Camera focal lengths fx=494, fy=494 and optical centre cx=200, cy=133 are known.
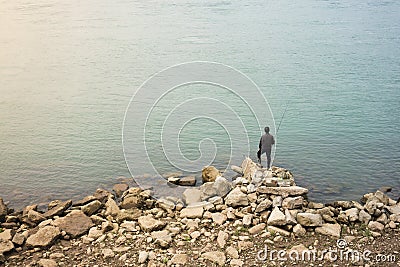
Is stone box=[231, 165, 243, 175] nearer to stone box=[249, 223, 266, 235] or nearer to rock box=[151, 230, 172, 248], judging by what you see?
stone box=[249, 223, 266, 235]

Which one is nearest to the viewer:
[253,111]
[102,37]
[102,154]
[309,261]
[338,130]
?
[309,261]

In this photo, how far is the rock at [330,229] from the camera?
281 inches

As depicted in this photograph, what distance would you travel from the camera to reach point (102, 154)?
11.5 meters

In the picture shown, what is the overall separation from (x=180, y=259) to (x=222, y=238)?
2.41 ft

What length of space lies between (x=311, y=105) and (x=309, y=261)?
829 centimetres

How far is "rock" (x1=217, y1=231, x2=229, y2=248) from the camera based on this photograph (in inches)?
272

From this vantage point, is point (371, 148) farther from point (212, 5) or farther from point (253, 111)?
point (212, 5)

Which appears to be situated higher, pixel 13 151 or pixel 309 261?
pixel 13 151

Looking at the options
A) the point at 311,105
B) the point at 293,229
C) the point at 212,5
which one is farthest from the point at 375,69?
the point at 212,5

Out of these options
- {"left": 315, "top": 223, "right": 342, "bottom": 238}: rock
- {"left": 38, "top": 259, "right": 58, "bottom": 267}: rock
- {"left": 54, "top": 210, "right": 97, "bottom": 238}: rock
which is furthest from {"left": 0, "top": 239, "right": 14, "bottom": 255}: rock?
{"left": 315, "top": 223, "right": 342, "bottom": 238}: rock

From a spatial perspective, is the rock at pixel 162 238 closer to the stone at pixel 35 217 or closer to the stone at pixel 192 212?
the stone at pixel 192 212

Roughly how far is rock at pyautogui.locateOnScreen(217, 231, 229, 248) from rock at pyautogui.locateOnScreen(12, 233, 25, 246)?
281cm

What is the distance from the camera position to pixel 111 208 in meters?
8.21

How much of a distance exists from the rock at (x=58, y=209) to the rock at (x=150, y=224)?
152cm
